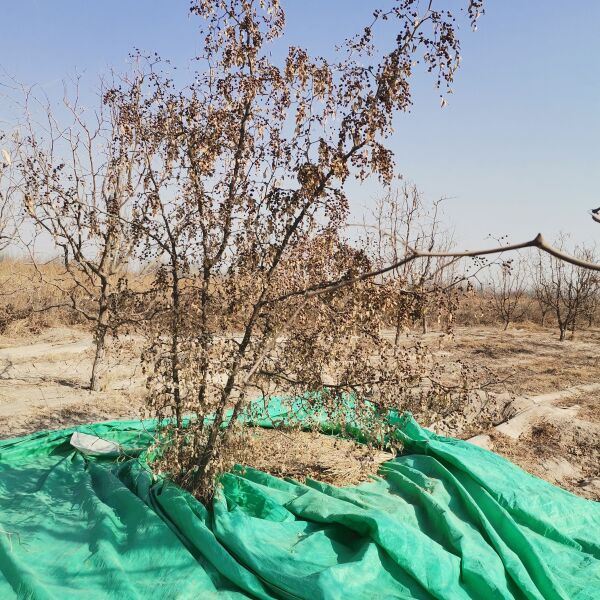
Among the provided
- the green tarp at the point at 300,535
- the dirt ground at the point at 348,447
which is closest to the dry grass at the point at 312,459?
the dirt ground at the point at 348,447

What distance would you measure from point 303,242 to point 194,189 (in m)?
1.05

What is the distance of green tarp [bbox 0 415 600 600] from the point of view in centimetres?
316

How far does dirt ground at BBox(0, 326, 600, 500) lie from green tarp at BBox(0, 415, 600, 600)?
507 millimetres

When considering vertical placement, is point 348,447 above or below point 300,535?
above

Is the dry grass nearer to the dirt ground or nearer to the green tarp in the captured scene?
the dirt ground

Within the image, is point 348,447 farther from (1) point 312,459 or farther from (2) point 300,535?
(2) point 300,535

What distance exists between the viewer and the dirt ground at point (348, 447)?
5.93m

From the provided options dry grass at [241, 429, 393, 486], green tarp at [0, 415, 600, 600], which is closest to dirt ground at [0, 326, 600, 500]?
dry grass at [241, 429, 393, 486]

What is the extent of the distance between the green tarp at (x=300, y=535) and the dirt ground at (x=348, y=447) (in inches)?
20.0

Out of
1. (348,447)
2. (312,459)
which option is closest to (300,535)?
(312,459)

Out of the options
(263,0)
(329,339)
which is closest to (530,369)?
(329,339)

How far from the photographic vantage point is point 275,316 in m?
4.16

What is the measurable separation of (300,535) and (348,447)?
1466mm

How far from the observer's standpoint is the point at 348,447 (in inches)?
199
